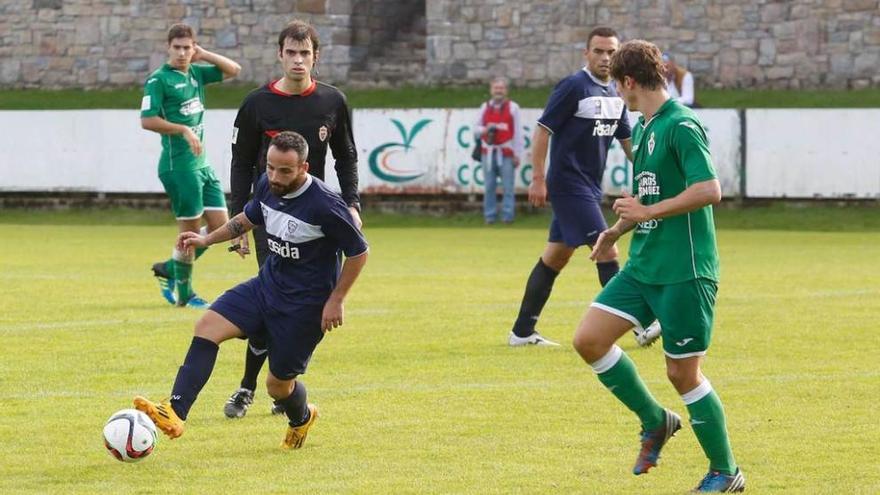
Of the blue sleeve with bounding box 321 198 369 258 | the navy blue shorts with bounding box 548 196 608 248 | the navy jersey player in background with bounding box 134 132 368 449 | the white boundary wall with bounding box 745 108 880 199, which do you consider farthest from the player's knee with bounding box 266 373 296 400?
the white boundary wall with bounding box 745 108 880 199

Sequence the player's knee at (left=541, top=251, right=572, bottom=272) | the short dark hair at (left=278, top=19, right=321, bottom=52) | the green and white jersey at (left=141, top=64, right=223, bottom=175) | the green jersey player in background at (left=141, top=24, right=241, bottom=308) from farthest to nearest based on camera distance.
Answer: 1. the green and white jersey at (left=141, top=64, right=223, bottom=175)
2. the green jersey player in background at (left=141, top=24, right=241, bottom=308)
3. the player's knee at (left=541, top=251, right=572, bottom=272)
4. the short dark hair at (left=278, top=19, right=321, bottom=52)

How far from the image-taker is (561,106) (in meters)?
11.9

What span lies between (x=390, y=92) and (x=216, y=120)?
5.78 meters

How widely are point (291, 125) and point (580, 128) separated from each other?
3097 mm

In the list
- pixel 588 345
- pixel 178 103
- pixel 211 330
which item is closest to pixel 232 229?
pixel 211 330

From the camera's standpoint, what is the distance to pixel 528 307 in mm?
11891

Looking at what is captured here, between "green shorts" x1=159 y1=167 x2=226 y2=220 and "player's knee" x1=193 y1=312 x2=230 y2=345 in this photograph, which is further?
"green shorts" x1=159 y1=167 x2=226 y2=220

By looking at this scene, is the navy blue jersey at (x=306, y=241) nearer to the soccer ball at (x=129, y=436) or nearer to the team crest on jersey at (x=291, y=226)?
the team crest on jersey at (x=291, y=226)

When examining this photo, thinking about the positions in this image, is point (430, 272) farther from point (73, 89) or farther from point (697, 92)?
point (73, 89)

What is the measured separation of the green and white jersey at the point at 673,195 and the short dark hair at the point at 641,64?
0.40 feet

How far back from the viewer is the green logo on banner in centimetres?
2648

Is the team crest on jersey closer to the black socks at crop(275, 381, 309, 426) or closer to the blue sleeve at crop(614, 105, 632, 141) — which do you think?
the black socks at crop(275, 381, 309, 426)

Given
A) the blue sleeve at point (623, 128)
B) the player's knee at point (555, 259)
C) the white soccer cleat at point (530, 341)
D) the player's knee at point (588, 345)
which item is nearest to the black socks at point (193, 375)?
the player's knee at point (588, 345)

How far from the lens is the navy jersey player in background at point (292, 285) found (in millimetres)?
7961
